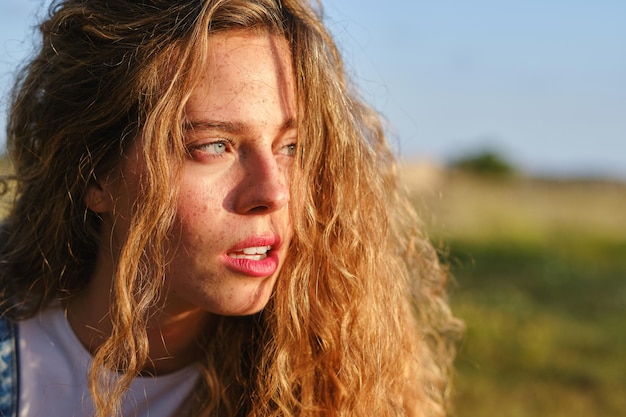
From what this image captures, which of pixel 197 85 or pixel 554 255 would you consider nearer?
pixel 197 85

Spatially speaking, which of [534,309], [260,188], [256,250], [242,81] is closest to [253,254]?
[256,250]

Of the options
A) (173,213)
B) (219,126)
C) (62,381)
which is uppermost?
(219,126)

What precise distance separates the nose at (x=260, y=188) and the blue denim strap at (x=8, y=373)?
91 centimetres

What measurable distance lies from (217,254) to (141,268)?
0.84 feet

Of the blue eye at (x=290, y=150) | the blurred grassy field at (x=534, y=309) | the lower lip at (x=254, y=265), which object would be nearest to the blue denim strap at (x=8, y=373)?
the lower lip at (x=254, y=265)

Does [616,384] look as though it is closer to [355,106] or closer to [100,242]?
[355,106]

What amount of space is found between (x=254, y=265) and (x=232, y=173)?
279mm

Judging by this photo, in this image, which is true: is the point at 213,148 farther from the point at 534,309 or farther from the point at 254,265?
the point at 534,309

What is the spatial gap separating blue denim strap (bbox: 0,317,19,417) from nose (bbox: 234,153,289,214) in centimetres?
91

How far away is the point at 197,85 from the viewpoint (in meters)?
2.22

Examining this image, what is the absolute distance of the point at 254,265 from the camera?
228 cm

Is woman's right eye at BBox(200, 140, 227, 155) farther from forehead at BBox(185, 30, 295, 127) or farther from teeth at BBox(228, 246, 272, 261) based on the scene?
teeth at BBox(228, 246, 272, 261)

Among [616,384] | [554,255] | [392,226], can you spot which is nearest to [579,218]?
[554,255]

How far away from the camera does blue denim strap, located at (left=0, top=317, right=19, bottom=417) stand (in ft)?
7.95
